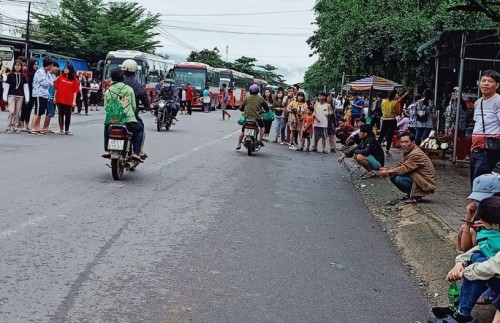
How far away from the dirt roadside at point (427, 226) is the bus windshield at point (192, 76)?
31.1m

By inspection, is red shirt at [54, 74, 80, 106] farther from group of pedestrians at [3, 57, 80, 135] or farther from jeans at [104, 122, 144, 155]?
jeans at [104, 122, 144, 155]

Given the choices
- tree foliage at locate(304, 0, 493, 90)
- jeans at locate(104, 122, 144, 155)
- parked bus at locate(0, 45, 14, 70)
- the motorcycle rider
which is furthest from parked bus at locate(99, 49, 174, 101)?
jeans at locate(104, 122, 144, 155)

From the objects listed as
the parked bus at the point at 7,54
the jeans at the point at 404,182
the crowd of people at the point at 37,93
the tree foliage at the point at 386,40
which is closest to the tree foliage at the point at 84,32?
the parked bus at the point at 7,54

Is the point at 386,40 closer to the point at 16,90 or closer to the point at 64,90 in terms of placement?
the point at 64,90

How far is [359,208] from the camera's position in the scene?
962cm

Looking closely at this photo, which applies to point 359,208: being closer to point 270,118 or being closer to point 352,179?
point 352,179

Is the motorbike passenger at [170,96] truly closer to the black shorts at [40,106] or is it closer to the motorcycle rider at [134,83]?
the black shorts at [40,106]

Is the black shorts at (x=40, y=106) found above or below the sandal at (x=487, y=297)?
above

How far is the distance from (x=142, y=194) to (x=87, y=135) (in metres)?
8.54

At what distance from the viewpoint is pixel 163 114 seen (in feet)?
67.8

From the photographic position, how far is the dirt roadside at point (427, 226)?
5.85 meters

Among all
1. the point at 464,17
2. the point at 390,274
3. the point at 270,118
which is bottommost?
the point at 390,274

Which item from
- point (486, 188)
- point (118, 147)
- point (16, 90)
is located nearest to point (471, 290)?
point (486, 188)

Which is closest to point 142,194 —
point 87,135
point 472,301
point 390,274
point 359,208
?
point 359,208
